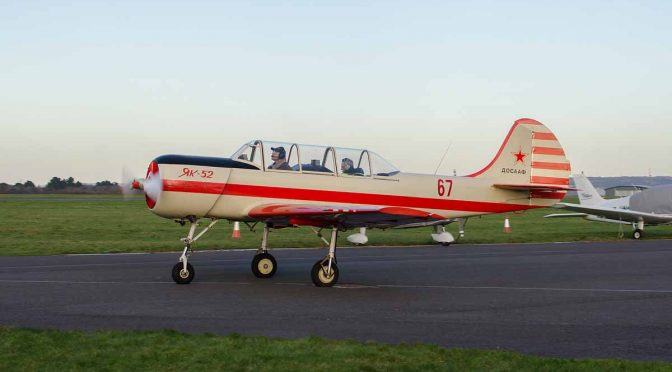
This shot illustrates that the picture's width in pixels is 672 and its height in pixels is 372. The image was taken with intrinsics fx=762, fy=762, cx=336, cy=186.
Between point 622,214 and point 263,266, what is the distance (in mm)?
24114

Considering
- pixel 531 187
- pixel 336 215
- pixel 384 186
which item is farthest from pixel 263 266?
pixel 531 187

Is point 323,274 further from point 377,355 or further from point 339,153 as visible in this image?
point 377,355

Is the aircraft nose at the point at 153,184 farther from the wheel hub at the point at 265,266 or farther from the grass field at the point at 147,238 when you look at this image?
the grass field at the point at 147,238

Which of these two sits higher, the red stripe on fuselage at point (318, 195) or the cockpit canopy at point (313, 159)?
the cockpit canopy at point (313, 159)

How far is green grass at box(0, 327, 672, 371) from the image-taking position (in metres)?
7.20

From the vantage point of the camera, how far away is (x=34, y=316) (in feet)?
33.6

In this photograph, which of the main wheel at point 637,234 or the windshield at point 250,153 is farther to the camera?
the main wheel at point 637,234

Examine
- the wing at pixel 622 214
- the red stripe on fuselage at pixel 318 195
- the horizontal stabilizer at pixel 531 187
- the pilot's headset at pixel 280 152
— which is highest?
the pilot's headset at pixel 280 152

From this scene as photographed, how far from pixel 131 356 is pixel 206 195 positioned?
713cm

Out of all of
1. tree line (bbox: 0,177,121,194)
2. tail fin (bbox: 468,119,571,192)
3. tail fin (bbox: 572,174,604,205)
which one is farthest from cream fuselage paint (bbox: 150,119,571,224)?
tree line (bbox: 0,177,121,194)

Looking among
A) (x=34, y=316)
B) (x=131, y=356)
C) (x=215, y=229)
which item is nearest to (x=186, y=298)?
(x=34, y=316)

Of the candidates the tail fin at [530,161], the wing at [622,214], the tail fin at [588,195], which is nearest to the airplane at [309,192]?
Result: the tail fin at [530,161]

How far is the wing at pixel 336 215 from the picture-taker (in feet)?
44.6

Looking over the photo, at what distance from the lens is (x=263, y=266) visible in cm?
1595
